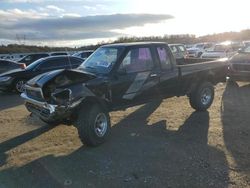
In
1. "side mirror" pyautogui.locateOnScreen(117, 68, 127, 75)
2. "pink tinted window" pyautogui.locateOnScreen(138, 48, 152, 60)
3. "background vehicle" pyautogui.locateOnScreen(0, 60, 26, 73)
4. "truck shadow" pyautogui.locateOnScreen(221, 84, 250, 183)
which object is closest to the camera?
"truck shadow" pyautogui.locateOnScreen(221, 84, 250, 183)

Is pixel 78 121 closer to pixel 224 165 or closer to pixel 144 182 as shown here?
pixel 144 182

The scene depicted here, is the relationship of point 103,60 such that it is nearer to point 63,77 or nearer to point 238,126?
point 63,77

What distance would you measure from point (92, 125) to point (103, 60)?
70.1 inches

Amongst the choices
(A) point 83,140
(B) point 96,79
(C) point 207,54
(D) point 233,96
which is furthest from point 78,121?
(C) point 207,54

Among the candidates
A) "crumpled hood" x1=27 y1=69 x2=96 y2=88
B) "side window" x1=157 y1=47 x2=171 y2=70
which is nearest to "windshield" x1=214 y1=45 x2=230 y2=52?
"side window" x1=157 y1=47 x2=171 y2=70

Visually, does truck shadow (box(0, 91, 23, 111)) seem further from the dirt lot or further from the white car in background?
the white car in background

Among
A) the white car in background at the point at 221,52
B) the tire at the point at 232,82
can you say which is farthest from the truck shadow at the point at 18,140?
the white car in background at the point at 221,52

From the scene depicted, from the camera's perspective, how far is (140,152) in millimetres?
7039

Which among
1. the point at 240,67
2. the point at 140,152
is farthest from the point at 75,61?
the point at 140,152

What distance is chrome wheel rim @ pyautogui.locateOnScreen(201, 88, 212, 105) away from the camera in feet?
34.0

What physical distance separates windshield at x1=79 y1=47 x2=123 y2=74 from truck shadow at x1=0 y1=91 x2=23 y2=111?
4.99 m

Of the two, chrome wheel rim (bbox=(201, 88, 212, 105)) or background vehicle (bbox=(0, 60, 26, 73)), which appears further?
background vehicle (bbox=(0, 60, 26, 73))

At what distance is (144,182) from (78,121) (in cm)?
209

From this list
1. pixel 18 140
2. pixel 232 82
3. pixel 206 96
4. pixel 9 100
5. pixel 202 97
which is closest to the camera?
pixel 18 140
